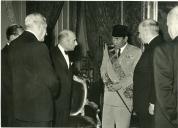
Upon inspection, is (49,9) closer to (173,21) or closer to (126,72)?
(126,72)

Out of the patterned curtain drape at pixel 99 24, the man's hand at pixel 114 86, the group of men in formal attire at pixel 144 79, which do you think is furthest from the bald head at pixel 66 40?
the patterned curtain drape at pixel 99 24

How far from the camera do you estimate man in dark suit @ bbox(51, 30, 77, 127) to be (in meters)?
3.70

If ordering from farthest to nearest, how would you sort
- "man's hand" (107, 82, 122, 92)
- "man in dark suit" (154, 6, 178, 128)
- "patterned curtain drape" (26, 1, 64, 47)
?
"patterned curtain drape" (26, 1, 64, 47) < "man's hand" (107, 82, 122, 92) < "man in dark suit" (154, 6, 178, 128)

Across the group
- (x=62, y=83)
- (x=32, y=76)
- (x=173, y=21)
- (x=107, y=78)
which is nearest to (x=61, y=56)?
(x=62, y=83)

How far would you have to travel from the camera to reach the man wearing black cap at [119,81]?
3830 millimetres

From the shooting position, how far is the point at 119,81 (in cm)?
384

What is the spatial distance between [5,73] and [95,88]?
212 cm

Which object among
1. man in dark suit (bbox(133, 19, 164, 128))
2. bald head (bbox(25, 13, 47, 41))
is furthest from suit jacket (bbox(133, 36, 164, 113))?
bald head (bbox(25, 13, 47, 41))

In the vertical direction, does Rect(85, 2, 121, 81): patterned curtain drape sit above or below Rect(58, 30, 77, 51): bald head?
above

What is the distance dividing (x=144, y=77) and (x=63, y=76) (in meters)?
0.83

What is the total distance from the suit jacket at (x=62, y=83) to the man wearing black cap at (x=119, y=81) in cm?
44

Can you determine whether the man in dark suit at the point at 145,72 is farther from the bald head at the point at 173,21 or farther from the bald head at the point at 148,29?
the bald head at the point at 173,21

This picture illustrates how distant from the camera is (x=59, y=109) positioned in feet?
12.1

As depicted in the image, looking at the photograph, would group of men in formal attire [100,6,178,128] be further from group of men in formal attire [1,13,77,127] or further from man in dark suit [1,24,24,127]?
man in dark suit [1,24,24,127]
